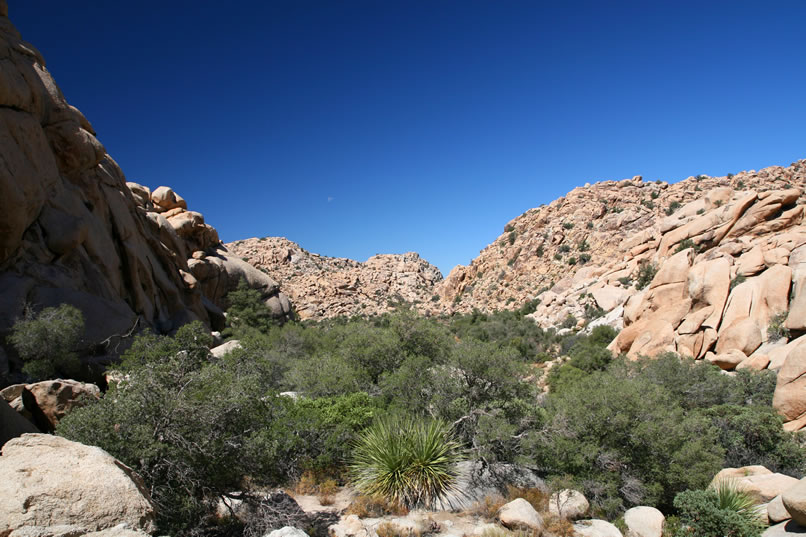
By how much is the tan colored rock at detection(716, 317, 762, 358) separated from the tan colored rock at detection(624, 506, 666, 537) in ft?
36.6

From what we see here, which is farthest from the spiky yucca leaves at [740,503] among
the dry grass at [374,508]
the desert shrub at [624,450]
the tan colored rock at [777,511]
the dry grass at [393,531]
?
the dry grass at [374,508]

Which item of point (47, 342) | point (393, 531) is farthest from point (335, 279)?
point (393, 531)

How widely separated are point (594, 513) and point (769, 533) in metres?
3.08

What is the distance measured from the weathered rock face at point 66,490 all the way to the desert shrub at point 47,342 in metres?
12.4

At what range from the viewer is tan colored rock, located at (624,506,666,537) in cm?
837

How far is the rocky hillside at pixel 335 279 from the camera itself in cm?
5512

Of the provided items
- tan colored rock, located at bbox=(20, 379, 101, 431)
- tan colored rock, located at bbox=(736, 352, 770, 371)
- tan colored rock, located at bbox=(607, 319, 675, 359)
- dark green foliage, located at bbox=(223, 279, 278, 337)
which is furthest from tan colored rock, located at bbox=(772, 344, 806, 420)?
dark green foliage, located at bbox=(223, 279, 278, 337)

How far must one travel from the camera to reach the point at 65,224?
20.2 meters

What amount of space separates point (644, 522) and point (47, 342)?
751 inches

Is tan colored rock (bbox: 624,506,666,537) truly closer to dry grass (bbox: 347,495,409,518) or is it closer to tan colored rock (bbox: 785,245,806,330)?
dry grass (bbox: 347,495,409,518)

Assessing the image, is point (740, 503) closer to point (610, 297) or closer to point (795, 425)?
point (795, 425)

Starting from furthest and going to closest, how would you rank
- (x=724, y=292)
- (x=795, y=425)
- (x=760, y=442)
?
(x=724, y=292) < (x=795, y=425) < (x=760, y=442)

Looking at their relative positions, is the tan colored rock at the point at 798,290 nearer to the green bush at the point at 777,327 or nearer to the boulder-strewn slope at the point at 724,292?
the boulder-strewn slope at the point at 724,292

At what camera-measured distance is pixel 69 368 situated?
15914 millimetres
